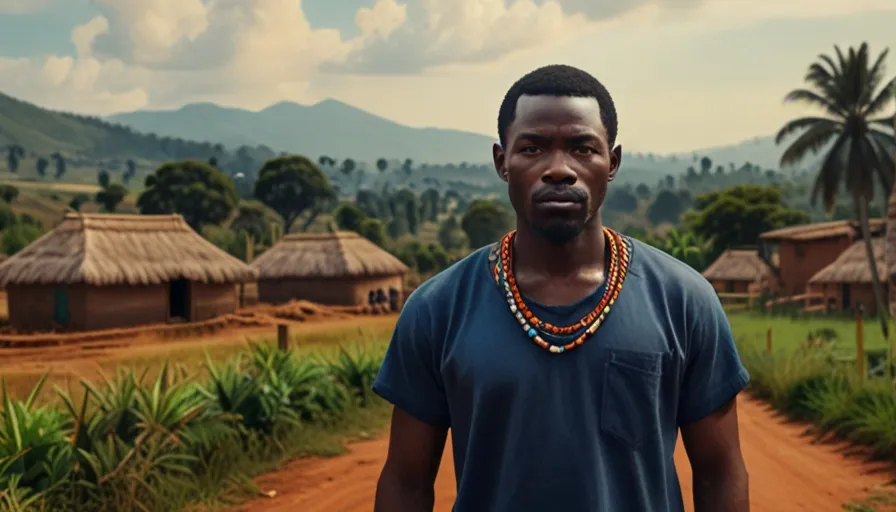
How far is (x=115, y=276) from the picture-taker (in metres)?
22.5

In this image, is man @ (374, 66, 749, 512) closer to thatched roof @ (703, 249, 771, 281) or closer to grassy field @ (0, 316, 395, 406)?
grassy field @ (0, 316, 395, 406)

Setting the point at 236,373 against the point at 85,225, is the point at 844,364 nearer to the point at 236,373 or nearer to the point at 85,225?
the point at 236,373

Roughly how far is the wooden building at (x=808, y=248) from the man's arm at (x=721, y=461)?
110ft

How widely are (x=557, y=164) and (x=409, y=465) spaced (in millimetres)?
759

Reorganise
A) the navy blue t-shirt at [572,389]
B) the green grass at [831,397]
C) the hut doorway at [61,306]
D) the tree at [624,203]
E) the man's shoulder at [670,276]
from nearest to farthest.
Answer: the navy blue t-shirt at [572,389] < the man's shoulder at [670,276] < the green grass at [831,397] < the hut doorway at [61,306] < the tree at [624,203]

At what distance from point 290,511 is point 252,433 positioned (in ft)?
5.03

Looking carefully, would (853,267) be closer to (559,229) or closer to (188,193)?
(559,229)

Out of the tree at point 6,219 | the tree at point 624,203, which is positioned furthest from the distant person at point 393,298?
the tree at point 624,203

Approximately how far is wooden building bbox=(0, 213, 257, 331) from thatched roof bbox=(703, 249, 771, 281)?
19.8m

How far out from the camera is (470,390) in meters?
1.94

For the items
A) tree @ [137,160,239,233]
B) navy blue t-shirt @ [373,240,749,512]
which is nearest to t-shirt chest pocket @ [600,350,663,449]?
navy blue t-shirt @ [373,240,749,512]

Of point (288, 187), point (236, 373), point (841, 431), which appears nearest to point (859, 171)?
point (841, 431)

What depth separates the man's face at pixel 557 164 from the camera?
1.93 m

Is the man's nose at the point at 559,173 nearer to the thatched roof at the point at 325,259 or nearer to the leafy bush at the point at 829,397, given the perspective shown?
the leafy bush at the point at 829,397
